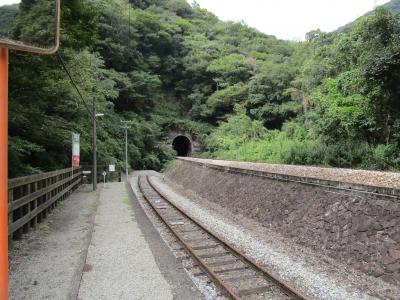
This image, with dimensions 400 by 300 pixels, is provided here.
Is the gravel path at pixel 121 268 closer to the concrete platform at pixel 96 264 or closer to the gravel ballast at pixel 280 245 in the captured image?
Result: the concrete platform at pixel 96 264

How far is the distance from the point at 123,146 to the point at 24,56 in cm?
2685

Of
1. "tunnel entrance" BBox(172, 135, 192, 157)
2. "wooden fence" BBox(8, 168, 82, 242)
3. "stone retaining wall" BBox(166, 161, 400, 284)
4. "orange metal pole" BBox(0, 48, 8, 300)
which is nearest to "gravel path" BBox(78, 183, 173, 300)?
"wooden fence" BBox(8, 168, 82, 242)

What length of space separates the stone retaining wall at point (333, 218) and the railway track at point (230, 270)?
6.00 ft

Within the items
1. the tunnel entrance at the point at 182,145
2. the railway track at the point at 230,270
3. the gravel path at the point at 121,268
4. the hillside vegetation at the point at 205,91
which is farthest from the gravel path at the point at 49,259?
the tunnel entrance at the point at 182,145

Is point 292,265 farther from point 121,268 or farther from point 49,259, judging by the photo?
point 49,259

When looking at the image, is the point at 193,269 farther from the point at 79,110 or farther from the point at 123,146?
the point at 123,146

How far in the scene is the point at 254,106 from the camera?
41.1 m

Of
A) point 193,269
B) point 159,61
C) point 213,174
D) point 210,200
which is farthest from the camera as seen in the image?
point 159,61

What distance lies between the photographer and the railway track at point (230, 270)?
512cm

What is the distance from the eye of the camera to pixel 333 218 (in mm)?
7543

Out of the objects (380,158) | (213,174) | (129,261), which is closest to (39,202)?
(129,261)

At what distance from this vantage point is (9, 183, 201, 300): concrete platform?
509cm

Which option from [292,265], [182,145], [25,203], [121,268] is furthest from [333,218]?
[182,145]

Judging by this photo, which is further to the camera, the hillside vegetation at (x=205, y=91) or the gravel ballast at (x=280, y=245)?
the hillside vegetation at (x=205, y=91)
